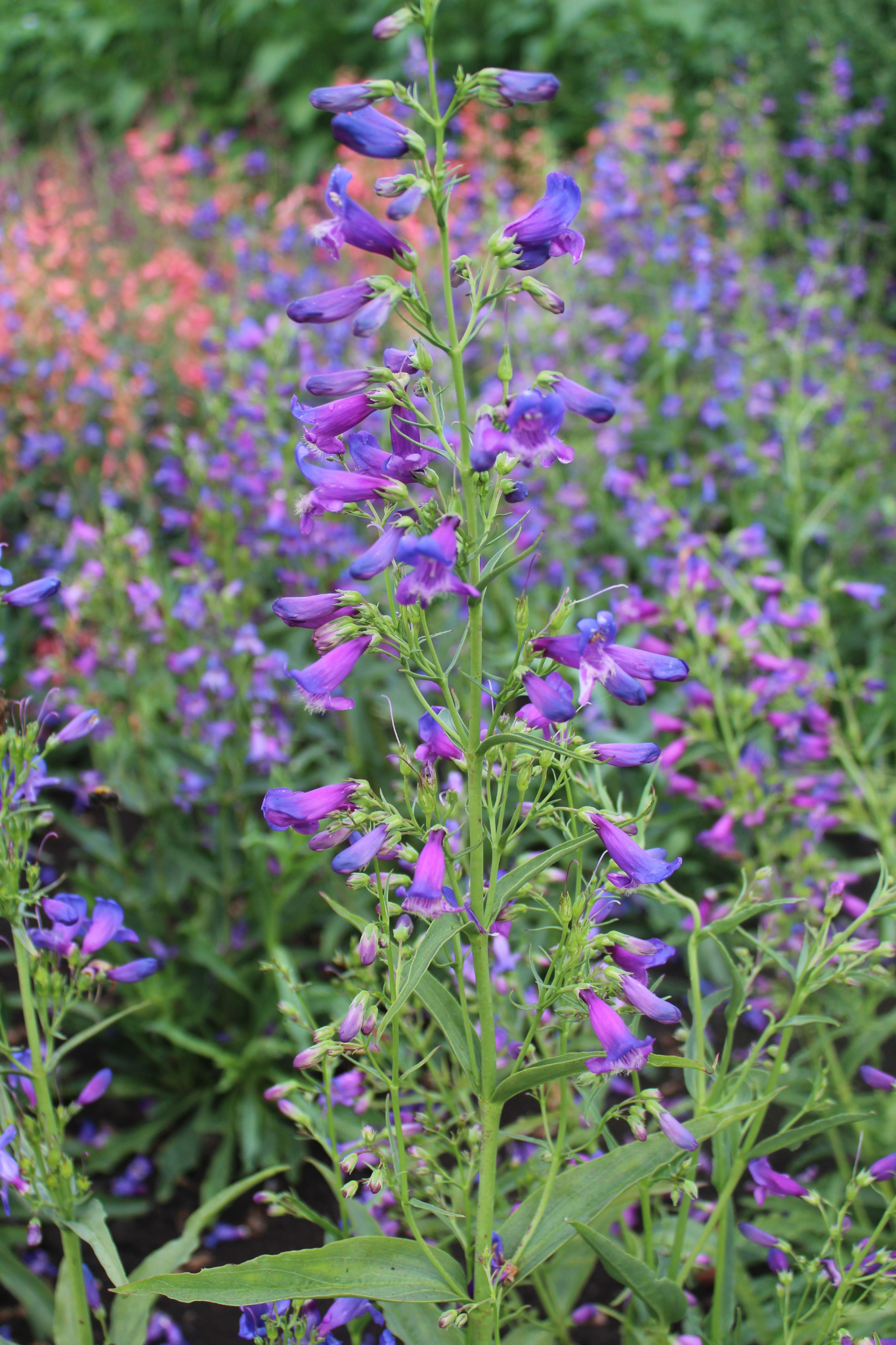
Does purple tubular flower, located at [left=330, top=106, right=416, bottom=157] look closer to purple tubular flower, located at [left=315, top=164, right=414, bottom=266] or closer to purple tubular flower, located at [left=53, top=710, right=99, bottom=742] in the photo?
purple tubular flower, located at [left=315, top=164, right=414, bottom=266]

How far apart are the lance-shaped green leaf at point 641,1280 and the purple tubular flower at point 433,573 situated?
0.85 metres

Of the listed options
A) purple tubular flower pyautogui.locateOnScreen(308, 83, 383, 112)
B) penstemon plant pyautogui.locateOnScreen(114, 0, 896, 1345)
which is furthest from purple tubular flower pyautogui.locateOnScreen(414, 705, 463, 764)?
purple tubular flower pyautogui.locateOnScreen(308, 83, 383, 112)

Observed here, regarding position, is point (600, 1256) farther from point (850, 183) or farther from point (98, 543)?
point (850, 183)

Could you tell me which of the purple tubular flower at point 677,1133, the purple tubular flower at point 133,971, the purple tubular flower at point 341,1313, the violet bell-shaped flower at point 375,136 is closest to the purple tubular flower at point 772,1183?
the purple tubular flower at point 677,1133

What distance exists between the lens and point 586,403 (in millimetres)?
1343

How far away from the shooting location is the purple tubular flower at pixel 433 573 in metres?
1.21

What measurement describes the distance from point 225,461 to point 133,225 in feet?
18.5

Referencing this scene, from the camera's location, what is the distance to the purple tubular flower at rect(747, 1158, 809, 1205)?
1.82 m

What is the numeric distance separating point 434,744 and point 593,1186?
27.2 inches

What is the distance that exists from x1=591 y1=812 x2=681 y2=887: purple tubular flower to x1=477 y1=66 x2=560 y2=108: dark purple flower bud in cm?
95

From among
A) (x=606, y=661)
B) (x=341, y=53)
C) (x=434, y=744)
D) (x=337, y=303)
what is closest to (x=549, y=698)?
(x=606, y=661)

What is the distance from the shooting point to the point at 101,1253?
1.58 meters

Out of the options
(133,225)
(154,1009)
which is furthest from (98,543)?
(133,225)

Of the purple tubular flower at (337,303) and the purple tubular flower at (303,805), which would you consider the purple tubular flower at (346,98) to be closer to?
the purple tubular flower at (337,303)
